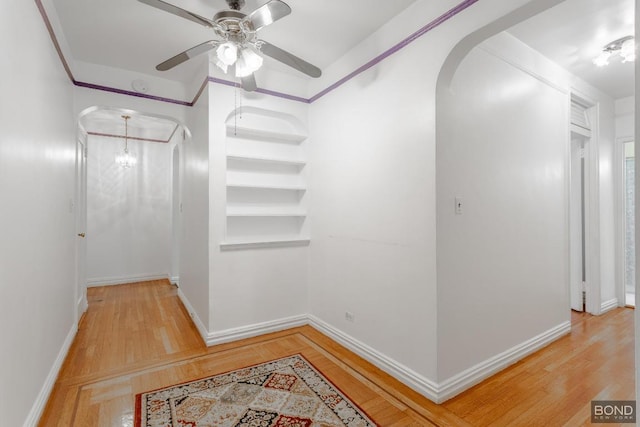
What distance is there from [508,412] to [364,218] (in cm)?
165

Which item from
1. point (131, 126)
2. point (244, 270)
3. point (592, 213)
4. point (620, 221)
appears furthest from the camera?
point (131, 126)

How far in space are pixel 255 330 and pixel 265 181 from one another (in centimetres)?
159

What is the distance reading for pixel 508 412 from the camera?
198cm

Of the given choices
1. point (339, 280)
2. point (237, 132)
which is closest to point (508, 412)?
point (339, 280)

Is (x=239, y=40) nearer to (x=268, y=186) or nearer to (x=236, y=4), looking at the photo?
(x=236, y=4)

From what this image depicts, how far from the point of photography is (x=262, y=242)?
3.24 meters

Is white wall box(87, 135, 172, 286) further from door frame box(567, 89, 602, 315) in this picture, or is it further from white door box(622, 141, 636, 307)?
white door box(622, 141, 636, 307)

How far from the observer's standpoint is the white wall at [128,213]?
535 cm

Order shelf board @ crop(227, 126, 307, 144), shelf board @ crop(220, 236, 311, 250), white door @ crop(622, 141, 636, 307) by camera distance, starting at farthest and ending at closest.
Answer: white door @ crop(622, 141, 636, 307) < shelf board @ crop(227, 126, 307, 144) < shelf board @ crop(220, 236, 311, 250)

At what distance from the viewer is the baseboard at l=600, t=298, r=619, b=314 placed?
388 cm

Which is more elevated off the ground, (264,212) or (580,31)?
(580,31)

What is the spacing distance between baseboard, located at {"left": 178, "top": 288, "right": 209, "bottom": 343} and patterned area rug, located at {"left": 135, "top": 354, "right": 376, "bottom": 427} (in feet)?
2.41

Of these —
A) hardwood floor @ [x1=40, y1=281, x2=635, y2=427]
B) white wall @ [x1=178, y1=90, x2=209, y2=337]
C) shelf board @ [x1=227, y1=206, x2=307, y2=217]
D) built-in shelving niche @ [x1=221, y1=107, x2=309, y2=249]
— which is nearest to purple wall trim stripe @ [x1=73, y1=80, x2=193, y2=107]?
white wall @ [x1=178, y1=90, x2=209, y2=337]

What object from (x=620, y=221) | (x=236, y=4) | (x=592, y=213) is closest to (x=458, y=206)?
(x=236, y=4)
